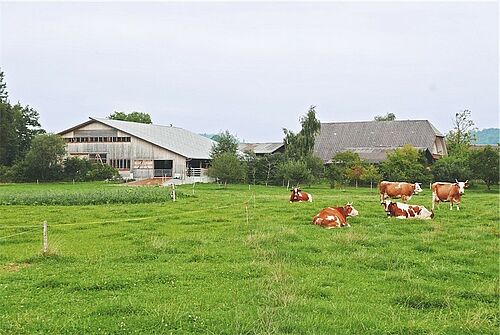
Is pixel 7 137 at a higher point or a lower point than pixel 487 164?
higher

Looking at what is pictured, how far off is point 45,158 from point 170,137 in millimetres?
17619

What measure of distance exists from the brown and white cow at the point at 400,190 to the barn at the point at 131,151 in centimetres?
3763

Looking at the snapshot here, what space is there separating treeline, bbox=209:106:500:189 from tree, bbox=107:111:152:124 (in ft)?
124

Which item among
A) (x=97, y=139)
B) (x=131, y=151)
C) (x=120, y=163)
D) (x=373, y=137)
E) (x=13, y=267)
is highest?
(x=373, y=137)

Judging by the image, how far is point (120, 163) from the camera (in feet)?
208

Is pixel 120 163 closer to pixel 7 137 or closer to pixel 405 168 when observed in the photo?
pixel 7 137

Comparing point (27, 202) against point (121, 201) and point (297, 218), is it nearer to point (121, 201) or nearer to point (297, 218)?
point (121, 201)

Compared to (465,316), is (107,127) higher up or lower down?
higher up

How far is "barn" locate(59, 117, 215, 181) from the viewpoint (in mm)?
62312

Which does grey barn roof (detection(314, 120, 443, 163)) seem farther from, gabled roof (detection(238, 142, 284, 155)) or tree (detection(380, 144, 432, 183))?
tree (detection(380, 144, 432, 183))

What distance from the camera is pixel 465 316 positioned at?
23.6 ft

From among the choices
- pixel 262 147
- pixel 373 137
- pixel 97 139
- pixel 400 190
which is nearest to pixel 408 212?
pixel 400 190

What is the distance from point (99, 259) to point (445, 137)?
70.1m

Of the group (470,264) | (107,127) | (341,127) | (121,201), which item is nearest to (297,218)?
(470,264)
